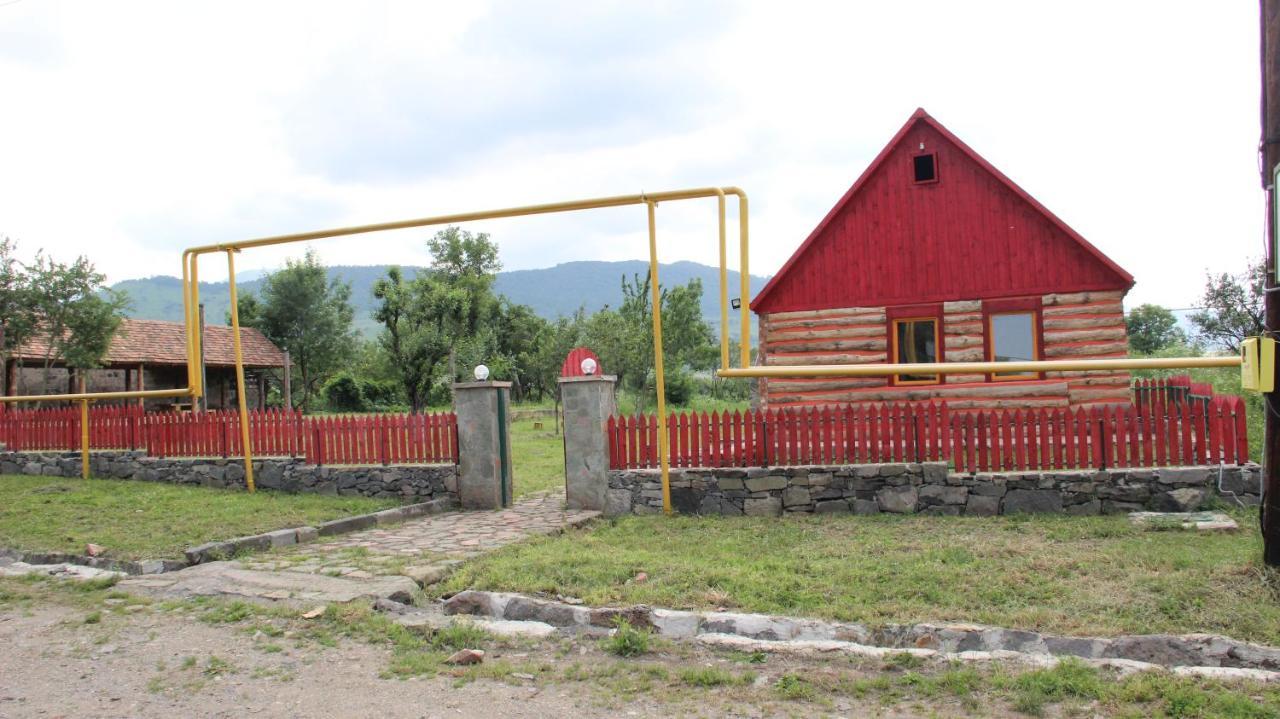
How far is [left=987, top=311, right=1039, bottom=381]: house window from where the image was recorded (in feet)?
50.3

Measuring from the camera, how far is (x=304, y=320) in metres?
47.6

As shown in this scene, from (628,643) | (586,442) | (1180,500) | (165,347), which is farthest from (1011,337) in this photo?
(165,347)

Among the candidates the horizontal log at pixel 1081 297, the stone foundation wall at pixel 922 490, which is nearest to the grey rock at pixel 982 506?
the stone foundation wall at pixel 922 490

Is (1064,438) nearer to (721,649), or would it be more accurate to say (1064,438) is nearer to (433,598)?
(721,649)

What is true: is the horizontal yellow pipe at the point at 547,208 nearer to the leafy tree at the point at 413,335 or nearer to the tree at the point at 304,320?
the leafy tree at the point at 413,335

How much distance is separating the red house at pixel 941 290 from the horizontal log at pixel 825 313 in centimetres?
2

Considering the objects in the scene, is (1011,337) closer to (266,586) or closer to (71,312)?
(266,586)

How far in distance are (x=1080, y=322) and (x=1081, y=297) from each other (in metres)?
0.45

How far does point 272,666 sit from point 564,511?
5.86 m

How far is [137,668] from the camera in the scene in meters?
5.22

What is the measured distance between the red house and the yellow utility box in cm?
928

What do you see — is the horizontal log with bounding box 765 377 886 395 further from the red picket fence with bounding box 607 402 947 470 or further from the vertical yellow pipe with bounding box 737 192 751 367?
the vertical yellow pipe with bounding box 737 192 751 367

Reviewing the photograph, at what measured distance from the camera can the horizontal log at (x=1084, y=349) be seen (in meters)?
14.9

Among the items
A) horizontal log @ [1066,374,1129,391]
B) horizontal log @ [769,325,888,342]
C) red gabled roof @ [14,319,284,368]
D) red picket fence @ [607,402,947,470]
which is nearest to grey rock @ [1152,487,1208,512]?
red picket fence @ [607,402,947,470]
